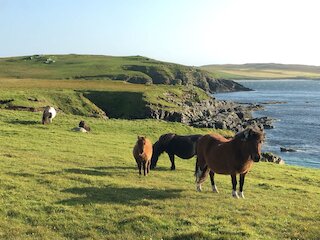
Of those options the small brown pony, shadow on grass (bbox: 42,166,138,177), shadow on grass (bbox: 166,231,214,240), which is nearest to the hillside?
shadow on grass (bbox: 42,166,138,177)

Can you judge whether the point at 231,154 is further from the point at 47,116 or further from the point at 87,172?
the point at 47,116

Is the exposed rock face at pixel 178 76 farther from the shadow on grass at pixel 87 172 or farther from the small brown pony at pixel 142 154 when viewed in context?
the shadow on grass at pixel 87 172

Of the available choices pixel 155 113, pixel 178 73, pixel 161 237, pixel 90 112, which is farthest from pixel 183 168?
pixel 178 73

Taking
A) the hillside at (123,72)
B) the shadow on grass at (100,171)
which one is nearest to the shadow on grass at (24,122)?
the shadow on grass at (100,171)

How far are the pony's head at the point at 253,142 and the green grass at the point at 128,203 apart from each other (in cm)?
187

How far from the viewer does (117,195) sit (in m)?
15.1

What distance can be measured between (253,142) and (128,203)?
4.96 metres

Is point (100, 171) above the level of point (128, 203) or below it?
below

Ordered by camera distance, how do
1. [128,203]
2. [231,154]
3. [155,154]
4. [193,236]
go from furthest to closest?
[155,154] → [231,154] → [128,203] → [193,236]

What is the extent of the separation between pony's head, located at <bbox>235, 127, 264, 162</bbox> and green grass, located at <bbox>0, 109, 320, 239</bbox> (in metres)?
1.87

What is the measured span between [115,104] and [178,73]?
11624cm

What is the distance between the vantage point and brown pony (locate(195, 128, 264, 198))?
14477 mm

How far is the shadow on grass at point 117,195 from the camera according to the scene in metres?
14.3

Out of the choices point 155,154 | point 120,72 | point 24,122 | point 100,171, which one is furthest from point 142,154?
point 120,72
